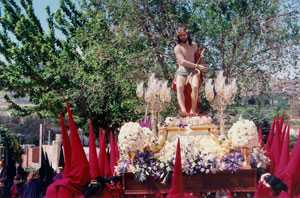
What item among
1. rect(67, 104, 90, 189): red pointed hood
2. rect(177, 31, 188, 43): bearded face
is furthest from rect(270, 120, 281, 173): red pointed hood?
rect(67, 104, 90, 189): red pointed hood

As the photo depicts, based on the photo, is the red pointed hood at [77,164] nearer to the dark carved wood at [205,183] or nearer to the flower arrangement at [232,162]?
the dark carved wood at [205,183]

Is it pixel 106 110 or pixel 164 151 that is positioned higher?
pixel 106 110

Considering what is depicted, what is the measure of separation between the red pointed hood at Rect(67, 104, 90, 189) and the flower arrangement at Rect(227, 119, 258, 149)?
8.05 ft

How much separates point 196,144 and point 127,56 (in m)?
10.9

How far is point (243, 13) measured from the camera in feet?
72.4

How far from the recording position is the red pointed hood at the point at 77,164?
9898mm

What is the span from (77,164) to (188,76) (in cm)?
301

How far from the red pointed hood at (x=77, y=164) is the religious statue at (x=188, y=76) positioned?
8.18 feet

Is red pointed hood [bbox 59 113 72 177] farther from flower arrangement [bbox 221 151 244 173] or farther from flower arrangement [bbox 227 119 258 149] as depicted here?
flower arrangement [bbox 227 119 258 149]

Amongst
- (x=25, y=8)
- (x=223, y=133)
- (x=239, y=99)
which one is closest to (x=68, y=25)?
(x=25, y=8)

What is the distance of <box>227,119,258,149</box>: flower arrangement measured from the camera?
10064mm

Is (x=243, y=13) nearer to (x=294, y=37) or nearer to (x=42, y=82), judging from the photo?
(x=294, y=37)

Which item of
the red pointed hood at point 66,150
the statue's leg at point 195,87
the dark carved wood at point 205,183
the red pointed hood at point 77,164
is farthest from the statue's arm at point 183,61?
the red pointed hood at point 66,150

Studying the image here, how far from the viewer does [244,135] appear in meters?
10.1
